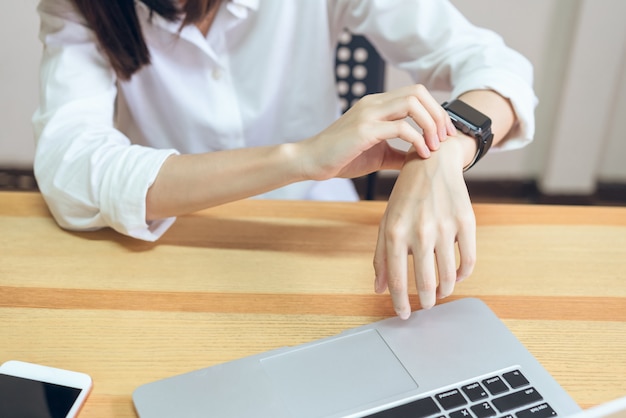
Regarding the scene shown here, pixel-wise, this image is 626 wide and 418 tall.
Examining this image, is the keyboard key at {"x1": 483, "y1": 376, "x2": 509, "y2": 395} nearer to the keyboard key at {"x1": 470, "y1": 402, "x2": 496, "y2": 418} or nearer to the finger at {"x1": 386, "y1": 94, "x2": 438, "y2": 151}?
the keyboard key at {"x1": 470, "y1": 402, "x2": 496, "y2": 418}

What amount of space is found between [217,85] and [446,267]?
22.1 inches

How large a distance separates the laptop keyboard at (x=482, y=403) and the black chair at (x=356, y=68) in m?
0.62

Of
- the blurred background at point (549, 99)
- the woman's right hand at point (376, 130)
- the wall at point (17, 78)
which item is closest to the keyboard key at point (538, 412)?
the woman's right hand at point (376, 130)

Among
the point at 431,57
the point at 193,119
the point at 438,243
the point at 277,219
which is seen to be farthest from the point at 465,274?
the point at 193,119

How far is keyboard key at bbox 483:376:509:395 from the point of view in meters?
0.50

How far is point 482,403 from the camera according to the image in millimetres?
488

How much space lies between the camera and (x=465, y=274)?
23.6 inches

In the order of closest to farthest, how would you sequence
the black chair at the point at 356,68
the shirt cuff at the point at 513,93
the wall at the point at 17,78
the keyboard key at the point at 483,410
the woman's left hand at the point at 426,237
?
the keyboard key at the point at 483,410
the woman's left hand at the point at 426,237
the shirt cuff at the point at 513,93
the black chair at the point at 356,68
the wall at the point at 17,78

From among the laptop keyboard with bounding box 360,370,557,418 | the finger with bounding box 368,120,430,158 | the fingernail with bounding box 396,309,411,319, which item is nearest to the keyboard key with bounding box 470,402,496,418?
the laptop keyboard with bounding box 360,370,557,418

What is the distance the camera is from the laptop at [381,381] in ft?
1.60

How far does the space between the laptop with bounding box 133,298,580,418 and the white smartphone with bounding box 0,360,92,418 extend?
0.17ft

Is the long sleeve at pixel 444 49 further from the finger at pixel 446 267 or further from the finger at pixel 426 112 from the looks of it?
the finger at pixel 446 267

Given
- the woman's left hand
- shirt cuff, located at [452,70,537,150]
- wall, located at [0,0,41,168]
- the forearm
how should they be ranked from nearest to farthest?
the woman's left hand, the forearm, shirt cuff, located at [452,70,537,150], wall, located at [0,0,41,168]

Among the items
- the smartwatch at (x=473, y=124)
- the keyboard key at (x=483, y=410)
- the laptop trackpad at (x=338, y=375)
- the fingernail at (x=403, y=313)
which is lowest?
the laptop trackpad at (x=338, y=375)
